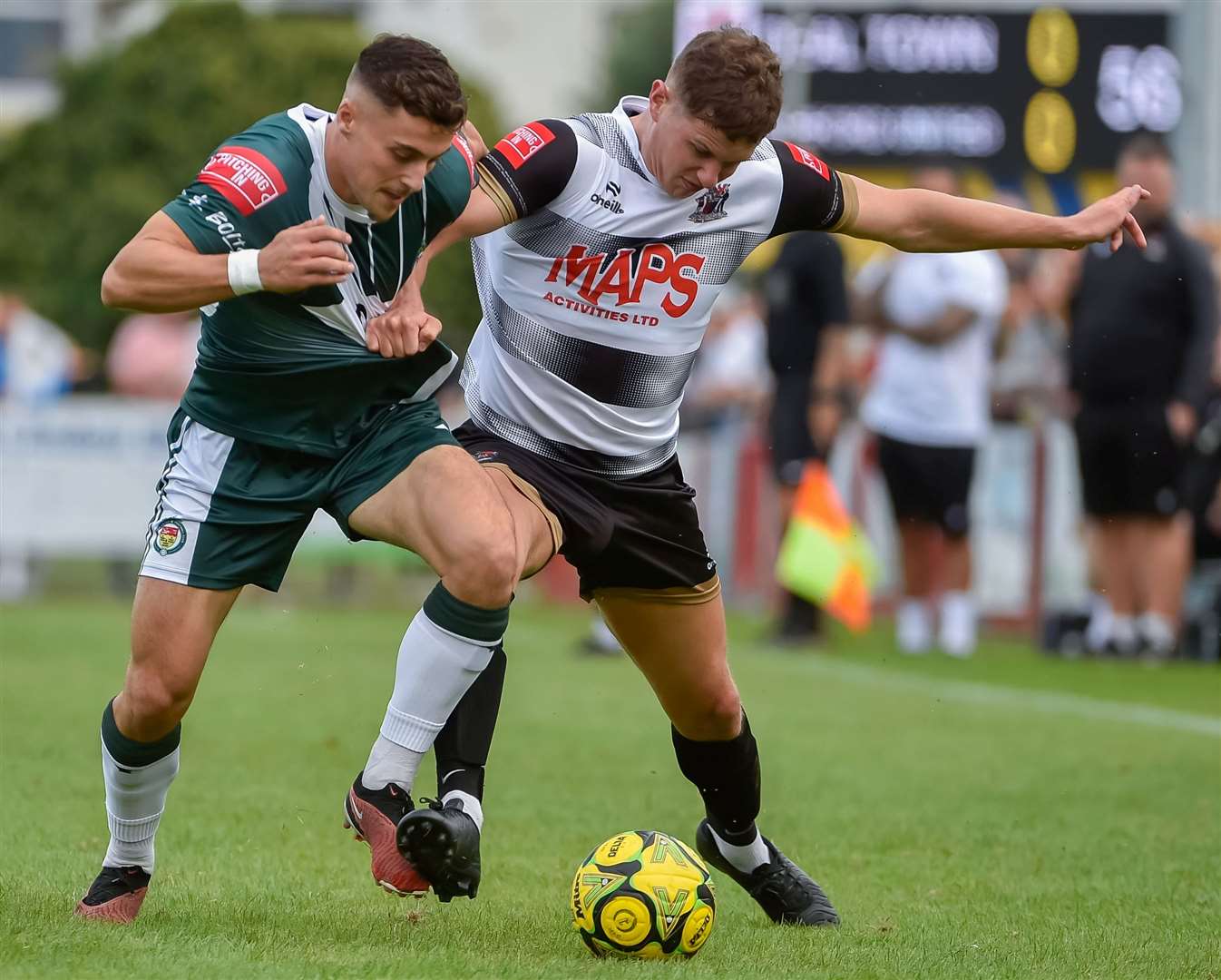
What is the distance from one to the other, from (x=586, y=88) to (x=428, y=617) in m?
54.8

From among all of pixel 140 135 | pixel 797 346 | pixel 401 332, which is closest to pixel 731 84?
pixel 401 332

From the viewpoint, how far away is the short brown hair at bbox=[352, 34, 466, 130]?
482 cm

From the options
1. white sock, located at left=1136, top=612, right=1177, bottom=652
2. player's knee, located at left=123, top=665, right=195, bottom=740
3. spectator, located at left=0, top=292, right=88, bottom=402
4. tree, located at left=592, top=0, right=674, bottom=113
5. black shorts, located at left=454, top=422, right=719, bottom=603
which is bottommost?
tree, located at left=592, top=0, right=674, bottom=113

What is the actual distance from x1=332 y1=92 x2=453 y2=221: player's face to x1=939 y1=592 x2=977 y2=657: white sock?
352 inches

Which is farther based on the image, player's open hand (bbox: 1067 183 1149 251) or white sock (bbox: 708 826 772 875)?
white sock (bbox: 708 826 772 875)

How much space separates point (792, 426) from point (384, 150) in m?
8.90

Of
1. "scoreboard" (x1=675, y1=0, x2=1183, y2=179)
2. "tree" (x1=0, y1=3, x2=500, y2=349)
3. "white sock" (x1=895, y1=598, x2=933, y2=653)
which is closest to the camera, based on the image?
"white sock" (x1=895, y1=598, x2=933, y2=653)

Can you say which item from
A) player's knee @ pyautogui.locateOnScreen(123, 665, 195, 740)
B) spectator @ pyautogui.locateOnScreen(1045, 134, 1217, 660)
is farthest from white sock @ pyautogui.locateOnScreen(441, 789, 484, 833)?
spectator @ pyautogui.locateOnScreen(1045, 134, 1217, 660)

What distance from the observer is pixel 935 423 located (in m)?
13.3

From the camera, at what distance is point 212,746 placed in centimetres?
875

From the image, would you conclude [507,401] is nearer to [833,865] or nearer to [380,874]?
[380,874]

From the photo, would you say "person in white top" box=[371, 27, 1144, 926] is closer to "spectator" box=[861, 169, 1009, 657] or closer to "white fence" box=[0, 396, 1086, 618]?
"spectator" box=[861, 169, 1009, 657]

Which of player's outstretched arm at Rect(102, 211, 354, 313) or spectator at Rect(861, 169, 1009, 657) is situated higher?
player's outstretched arm at Rect(102, 211, 354, 313)

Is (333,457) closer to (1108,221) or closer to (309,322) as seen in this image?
(309,322)
